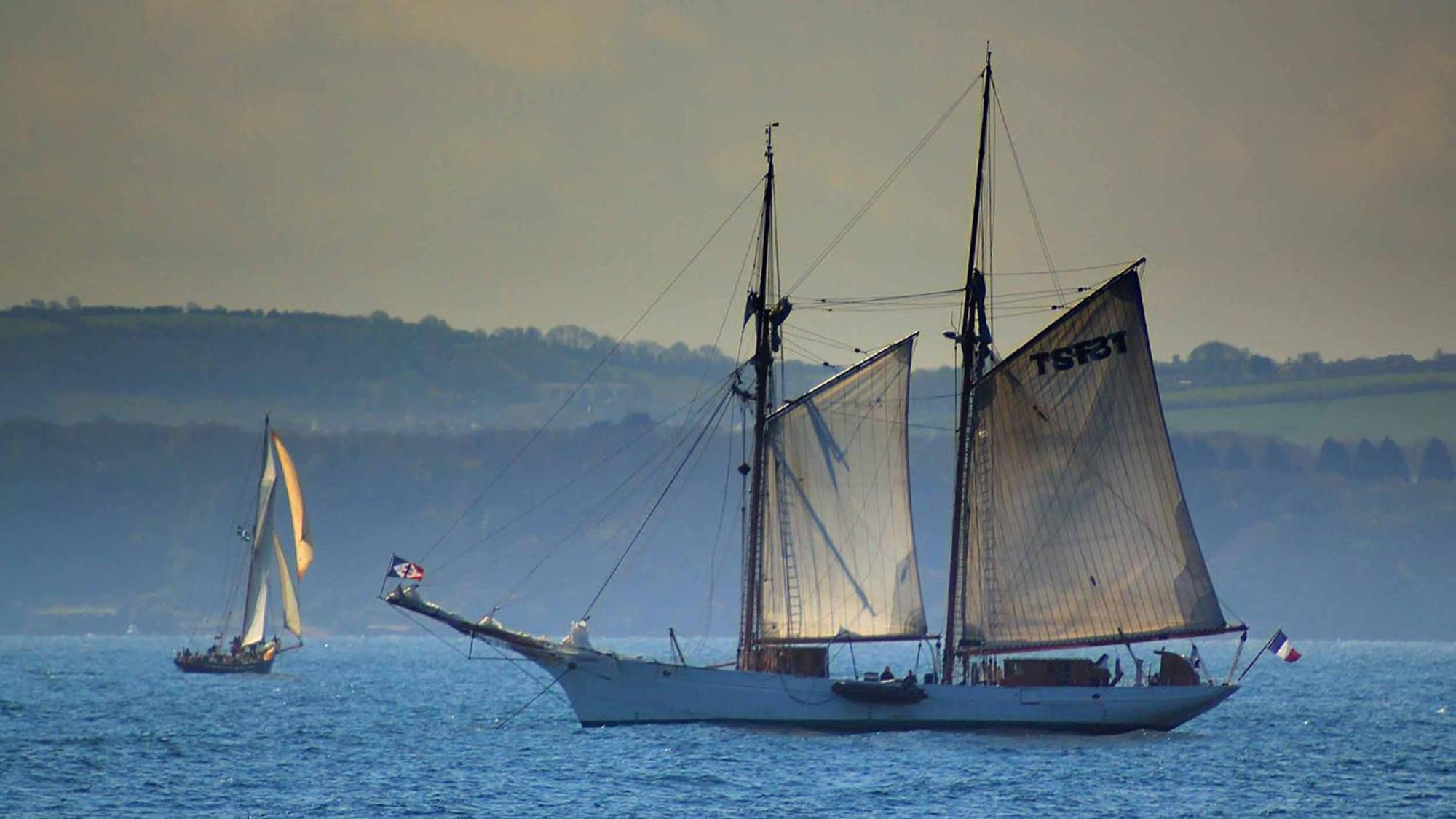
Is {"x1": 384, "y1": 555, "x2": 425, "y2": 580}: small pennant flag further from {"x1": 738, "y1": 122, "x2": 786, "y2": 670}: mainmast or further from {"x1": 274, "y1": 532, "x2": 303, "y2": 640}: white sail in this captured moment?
{"x1": 274, "y1": 532, "x2": 303, "y2": 640}: white sail

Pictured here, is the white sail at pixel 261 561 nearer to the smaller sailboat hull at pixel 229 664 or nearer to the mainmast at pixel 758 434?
the smaller sailboat hull at pixel 229 664

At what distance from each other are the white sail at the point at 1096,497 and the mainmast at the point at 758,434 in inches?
390

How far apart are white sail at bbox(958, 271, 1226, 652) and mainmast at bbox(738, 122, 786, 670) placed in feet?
32.5

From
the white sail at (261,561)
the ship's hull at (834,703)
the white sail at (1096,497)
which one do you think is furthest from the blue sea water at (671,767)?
the white sail at (261,561)

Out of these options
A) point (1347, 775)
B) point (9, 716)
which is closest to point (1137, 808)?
point (1347, 775)

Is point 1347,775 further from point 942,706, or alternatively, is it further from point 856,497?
point 856,497

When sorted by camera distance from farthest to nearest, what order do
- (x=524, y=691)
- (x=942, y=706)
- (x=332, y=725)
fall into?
(x=524, y=691) < (x=332, y=725) < (x=942, y=706)

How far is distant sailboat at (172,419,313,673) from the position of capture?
148875mm

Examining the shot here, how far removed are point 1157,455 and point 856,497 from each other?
11828 mm

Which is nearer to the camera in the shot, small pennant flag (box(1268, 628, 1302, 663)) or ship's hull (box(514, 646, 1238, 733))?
small pennant flag (box(1268, 628, 1302, 663))

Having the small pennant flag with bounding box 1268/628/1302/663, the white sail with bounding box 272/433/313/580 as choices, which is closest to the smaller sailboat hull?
the white sail with bounding box 272/433/313/580

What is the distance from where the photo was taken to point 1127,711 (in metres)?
86.3

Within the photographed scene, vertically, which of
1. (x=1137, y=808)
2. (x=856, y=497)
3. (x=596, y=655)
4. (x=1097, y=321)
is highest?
(x=1097, y=321)

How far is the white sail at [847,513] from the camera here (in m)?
86.1
